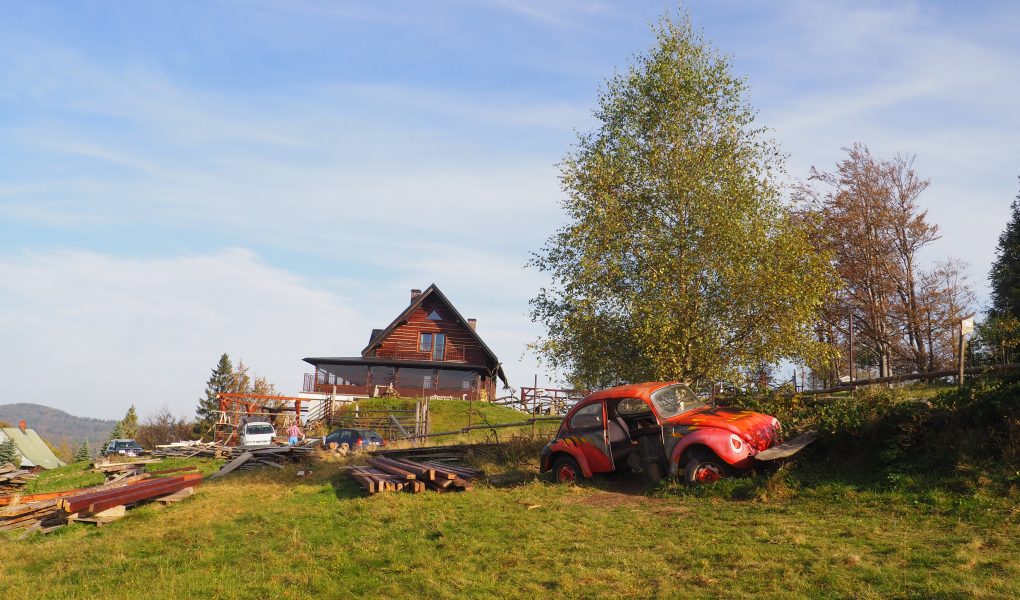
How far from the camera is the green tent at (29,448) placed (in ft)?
121

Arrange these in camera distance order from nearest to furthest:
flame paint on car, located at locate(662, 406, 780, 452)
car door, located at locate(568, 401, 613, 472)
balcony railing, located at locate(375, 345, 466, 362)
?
flame paint on car, located at locate(662, 406, 780, 452) → car door, located at locate(568, 401, 613, 472) → balcony railing, located at locate(375, 345, 466, 362)

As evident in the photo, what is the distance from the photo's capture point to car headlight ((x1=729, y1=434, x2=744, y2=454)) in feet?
42.1

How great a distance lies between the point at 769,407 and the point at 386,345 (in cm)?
3977

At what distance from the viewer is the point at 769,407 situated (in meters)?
15.9

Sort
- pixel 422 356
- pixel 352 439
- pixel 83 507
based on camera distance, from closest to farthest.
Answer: pixel 83 507, pixel 352 439, pixel 422 356

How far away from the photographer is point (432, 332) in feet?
174

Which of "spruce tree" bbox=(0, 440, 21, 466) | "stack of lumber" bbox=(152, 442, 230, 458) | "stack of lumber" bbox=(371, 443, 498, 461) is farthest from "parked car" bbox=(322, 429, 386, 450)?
"spruce tree" bbox=(0, 440, 21, 466)

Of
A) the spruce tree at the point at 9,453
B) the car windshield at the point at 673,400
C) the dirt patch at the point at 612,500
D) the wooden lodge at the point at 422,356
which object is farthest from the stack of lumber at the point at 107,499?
the wooden lodge at the point at 422,356

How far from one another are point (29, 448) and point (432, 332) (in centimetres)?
2486

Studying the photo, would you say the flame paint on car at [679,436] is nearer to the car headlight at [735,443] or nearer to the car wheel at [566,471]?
the car headlight at [735,443]

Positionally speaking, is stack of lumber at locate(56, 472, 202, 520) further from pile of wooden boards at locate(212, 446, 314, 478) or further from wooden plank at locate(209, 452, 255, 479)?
pile of wooden boards at locate(212, 446, 314, 478)

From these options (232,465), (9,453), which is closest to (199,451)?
(232,465)

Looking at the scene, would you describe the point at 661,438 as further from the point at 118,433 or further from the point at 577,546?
the point at 118,433

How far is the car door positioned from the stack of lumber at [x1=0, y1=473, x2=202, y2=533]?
32.7 ft
